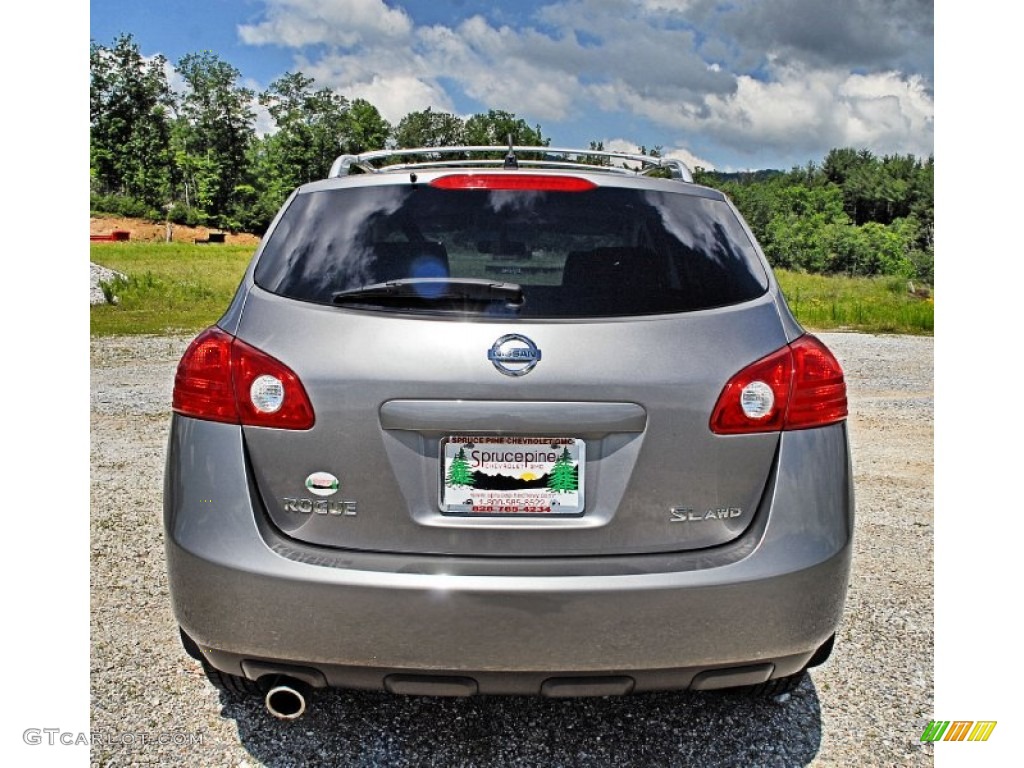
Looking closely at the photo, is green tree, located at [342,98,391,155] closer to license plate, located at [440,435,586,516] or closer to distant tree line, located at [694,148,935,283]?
distant tree line, located at [694,148,935,283]

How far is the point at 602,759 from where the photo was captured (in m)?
2.47

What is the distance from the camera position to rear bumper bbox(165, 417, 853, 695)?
1963 mm

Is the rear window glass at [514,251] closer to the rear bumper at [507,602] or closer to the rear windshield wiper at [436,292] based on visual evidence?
the rear windshield wiper at [436,292]

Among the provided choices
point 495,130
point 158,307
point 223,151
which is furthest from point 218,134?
point 158,307

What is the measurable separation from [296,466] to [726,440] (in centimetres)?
108

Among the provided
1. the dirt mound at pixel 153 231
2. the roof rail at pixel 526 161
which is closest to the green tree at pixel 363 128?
the dirt mound at pixel 153 231

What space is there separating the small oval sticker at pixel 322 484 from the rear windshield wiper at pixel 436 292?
0.45 m

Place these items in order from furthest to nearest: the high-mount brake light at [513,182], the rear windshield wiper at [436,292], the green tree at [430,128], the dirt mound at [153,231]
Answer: the green tree at [430,128]
the dirt mound at [153,231]
the high-mount brake light at [513,182]
the rear windshield wiper at [436,292]

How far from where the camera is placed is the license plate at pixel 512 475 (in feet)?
6.57

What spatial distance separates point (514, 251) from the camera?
7.82ft

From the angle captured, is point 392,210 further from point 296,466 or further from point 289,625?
point 289,625

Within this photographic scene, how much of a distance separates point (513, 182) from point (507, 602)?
1.16 meters

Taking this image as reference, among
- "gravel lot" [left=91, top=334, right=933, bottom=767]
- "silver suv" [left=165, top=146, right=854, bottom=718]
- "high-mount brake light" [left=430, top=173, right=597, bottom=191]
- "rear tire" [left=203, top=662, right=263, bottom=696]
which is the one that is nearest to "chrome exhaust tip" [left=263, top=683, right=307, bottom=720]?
"silver suv" [left=165, top=146, right=854, bottom=718]

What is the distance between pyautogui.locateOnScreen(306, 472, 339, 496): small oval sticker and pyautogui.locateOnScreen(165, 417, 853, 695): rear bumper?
15cm
